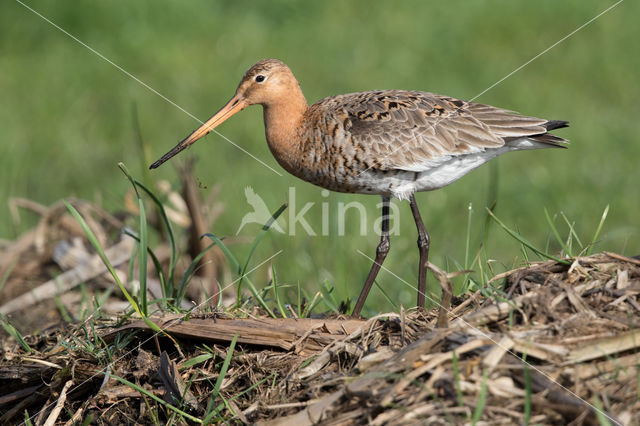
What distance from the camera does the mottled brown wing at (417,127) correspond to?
18.7 feet

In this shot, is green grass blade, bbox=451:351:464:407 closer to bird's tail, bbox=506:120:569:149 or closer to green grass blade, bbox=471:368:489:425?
green grass blade, bbox=471:368:489:425

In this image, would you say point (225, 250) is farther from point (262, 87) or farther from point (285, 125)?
point (262, 87)

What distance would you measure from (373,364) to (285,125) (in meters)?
2.80

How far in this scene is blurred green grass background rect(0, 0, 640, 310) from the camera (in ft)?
31.4

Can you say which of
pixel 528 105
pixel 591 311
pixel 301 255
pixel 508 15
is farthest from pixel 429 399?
pixel 508 15

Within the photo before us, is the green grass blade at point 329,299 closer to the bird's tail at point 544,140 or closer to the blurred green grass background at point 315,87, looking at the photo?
the bird's tail at point 544,140

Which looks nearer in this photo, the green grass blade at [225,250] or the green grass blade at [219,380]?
the green grass blade at [219,380]

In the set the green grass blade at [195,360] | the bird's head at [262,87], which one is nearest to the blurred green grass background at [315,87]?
the bird's head at [262,87]

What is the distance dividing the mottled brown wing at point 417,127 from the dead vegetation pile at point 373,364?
5.48 feet

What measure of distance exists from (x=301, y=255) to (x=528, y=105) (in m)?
5.28

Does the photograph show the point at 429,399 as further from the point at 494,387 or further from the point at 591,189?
the point at 591,189

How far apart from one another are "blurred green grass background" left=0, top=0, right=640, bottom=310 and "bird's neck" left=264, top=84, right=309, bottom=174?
102 inches

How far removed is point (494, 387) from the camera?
3.14m

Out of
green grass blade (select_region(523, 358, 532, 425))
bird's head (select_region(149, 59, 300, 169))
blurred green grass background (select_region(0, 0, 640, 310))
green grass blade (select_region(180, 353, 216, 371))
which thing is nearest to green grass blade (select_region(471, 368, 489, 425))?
green grass blade (select_region(523, 358, 532, 425))
